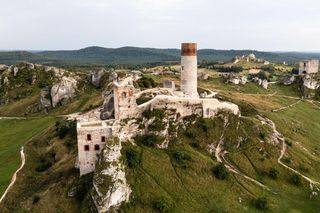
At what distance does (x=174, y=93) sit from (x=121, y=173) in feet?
91.3

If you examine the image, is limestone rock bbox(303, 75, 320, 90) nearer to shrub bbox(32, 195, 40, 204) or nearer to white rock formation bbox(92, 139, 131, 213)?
white rock formation bbox(92, 139, 131, 213)

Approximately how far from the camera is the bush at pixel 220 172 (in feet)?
212

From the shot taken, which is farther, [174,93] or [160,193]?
[174,93]

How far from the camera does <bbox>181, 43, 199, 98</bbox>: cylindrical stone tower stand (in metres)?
79.2

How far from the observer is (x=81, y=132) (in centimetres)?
6316

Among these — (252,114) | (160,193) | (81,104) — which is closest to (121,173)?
(160,193)

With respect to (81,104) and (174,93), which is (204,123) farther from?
(81,104)

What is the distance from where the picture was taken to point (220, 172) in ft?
213

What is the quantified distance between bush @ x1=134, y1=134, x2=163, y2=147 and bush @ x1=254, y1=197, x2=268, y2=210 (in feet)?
60.3

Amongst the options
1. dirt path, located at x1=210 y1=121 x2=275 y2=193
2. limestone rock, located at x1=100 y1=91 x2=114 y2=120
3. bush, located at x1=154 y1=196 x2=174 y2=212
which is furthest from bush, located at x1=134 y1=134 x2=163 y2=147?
dirt path, located at x1=210 y1=121 x2=275 y2=193

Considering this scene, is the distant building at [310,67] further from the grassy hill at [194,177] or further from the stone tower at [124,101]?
the stone tower at [124,101]

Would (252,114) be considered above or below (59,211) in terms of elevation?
above

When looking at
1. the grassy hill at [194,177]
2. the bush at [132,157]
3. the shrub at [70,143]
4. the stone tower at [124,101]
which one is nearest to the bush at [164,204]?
the grassy hill at [194,177]

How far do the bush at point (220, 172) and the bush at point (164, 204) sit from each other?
394 inches
